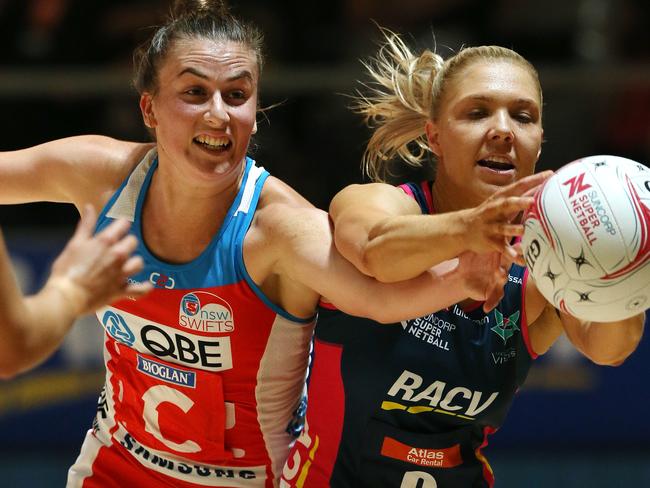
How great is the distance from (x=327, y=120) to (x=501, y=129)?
138 inches

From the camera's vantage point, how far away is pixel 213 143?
3.54m

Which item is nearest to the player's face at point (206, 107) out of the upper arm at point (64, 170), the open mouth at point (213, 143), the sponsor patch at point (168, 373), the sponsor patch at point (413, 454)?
the open mouth at point (213, 143)

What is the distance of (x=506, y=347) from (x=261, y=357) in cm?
75

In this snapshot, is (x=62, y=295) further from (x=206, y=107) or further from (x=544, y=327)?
(x=544, y=327)

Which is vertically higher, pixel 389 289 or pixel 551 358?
pixel 389 289

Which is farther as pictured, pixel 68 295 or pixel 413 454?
pixel 413 454

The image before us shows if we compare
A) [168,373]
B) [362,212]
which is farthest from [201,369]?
[362,212]

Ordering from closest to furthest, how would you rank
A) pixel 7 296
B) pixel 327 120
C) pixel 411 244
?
pixel 7 296 → pixel 411 244 → pixel 327 120

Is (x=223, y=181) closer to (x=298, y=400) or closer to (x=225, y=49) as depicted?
(x=225, y=49)

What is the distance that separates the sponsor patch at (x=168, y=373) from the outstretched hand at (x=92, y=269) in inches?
33.8

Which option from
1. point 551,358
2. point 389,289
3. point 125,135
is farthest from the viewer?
point 125,135

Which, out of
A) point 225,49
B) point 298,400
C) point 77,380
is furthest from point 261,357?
point 77,380

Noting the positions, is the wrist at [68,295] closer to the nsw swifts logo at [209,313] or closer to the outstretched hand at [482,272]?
the nsw swifts logo at [209,313]

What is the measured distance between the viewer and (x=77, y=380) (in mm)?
6273
